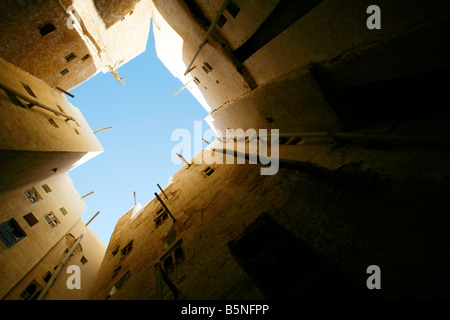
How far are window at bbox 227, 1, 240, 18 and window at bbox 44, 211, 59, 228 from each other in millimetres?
15125

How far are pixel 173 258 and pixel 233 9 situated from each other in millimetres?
8124

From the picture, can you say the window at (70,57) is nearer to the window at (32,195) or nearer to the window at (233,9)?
the window at (32,195)

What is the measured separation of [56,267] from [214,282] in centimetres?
1357

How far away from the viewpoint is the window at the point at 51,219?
1248 cm

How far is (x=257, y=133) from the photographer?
917cm

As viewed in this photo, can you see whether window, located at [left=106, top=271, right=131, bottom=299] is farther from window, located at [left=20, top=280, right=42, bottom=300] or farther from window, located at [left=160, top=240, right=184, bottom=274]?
window, located at [left=20, top=280, right=42, bottom=300]

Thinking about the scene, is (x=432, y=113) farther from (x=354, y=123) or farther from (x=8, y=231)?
(x=8, y=231)

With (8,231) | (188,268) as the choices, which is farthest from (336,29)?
(8,231)

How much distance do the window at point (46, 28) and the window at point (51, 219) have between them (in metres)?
10.3

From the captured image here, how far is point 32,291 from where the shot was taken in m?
9.73

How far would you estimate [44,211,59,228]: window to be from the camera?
12.5m

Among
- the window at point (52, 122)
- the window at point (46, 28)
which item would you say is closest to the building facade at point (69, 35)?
the window at point (46, 28)

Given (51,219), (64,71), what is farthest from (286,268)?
(51,219)

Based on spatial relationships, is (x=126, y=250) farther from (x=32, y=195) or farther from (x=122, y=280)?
(x=32, y=195)
